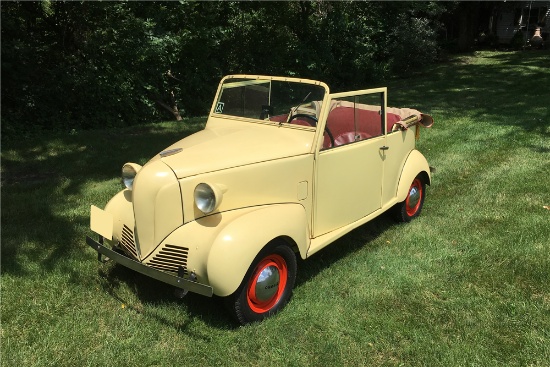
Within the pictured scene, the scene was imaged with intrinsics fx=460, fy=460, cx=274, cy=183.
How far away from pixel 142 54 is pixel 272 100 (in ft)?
23.5

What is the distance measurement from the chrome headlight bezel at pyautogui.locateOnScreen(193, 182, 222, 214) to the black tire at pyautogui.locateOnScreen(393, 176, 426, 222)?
2468 millimetres

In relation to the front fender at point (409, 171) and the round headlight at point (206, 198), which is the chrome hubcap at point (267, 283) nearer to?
the round headlight at point (206, 198)

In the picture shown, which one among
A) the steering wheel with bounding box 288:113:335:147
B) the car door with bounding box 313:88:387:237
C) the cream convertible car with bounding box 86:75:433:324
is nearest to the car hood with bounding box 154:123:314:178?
the cream convertible car with bounding box 86:75:433:324

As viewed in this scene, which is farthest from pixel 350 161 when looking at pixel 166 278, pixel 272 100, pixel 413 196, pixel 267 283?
pixel 166 278

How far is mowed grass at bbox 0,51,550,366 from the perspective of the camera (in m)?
2.84

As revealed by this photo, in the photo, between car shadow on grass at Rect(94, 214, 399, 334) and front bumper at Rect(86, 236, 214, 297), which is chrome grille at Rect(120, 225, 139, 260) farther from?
car shadow on grass at Rect(94, 214, 399, 334)

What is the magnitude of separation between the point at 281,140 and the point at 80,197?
3192 millimetres

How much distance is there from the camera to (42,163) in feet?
23.1

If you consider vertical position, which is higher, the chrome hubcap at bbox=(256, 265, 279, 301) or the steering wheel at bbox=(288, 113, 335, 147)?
the steering wheel at bbox=(288, 113, 335, 147)

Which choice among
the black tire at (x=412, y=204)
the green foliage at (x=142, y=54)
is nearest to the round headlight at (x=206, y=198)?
the black tire at (x=412, y=204)

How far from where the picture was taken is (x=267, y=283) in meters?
3.14

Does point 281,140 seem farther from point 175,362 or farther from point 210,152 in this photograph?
point 175,362

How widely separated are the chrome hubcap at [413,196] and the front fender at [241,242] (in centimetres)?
213

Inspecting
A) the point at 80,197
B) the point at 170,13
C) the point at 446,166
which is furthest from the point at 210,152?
the point at 170,13
